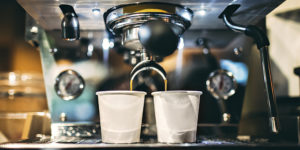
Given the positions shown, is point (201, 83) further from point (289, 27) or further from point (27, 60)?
point (27, 60)

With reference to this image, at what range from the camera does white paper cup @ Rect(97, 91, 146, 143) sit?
0.71m

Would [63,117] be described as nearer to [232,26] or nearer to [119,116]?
[119,116]

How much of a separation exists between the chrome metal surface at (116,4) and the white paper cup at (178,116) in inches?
10.8

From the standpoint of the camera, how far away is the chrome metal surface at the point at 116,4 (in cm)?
77

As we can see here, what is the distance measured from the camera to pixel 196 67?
1.02m

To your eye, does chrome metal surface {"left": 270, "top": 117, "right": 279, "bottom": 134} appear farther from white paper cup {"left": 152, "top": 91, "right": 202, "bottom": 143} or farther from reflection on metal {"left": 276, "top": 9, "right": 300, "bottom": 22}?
reflection on metal {"left": 276, "top": 9, "right": 300, "bottom": 22}

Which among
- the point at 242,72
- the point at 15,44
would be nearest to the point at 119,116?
the point at 242,72

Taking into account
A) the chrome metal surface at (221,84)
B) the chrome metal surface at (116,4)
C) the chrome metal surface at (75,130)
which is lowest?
the chrome metal surface at (75,130)

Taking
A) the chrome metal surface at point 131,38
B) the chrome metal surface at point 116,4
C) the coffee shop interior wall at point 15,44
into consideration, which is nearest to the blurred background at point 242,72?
the chrome metal surface at point 116,4

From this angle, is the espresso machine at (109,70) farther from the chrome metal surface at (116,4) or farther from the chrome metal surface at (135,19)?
the chrome metal surface at (135,19)

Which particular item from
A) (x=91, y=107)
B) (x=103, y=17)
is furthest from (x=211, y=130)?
(x=103, y=17)

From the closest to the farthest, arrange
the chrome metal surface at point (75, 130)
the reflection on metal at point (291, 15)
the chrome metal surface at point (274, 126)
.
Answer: the chrome metal surface at point (274, 126) < the chrome metal surface at point (75, 130) < the reflection on metal at point (291, 15)

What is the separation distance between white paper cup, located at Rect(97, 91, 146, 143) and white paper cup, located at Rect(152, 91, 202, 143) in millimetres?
81

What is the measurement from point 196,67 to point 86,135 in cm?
49
